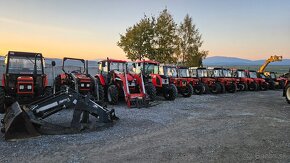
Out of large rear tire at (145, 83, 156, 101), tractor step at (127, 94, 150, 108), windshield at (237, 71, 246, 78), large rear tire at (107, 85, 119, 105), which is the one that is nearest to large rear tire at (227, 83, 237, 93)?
windshield at (237, 71, 246, 78)

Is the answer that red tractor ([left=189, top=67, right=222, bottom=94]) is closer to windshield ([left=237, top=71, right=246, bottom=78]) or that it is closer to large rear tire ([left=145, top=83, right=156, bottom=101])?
windshield ([left=237, top=71, right=246, bottom=78])

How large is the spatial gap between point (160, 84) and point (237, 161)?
1014cm

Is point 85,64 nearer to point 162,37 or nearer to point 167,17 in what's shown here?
point 162,37

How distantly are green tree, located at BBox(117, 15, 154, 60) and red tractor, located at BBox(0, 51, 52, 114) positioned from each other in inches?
711

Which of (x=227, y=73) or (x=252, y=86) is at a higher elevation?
(x=227, y=73)

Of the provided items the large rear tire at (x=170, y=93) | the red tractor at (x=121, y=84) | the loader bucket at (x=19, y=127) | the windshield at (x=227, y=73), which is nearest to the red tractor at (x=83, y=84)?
the red tractor at (x=121, y=84)

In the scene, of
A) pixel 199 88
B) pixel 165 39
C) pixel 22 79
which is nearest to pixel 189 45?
pixel 165 39

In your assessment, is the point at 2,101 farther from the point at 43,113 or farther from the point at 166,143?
the point at 166,143

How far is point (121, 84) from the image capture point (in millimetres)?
12922

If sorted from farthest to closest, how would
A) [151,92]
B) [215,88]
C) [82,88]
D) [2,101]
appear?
[215,88]
[151,92]
[82,88]
[2,101]

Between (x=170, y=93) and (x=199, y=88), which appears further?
(x=199, y=88)

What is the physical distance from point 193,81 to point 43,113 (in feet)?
42.6

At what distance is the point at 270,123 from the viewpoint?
9.16 m

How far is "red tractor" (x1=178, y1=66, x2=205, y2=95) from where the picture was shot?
1877 cm
